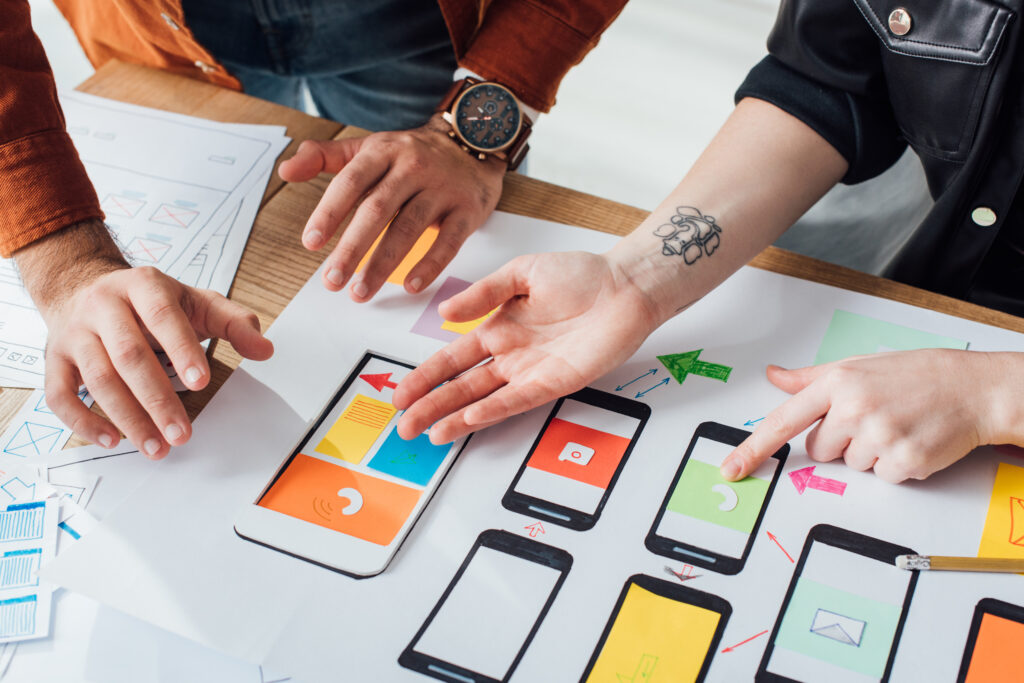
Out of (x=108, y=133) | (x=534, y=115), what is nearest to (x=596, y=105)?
(x=534, y=115)

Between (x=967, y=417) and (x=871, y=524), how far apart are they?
13 centimetres

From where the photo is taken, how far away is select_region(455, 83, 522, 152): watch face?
92cm

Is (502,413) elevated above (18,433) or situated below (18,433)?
above

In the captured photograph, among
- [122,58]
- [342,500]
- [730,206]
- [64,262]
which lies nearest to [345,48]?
[122,58]

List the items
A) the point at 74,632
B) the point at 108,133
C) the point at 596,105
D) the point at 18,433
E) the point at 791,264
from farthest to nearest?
the point at 596,105
the point at 108,133
the point at 791,264
the point at 18,433
the point at 74,632

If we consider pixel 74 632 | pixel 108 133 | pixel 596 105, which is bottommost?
pixel 74 632

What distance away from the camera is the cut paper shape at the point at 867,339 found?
740 mm

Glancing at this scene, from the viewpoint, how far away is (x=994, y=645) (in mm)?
557

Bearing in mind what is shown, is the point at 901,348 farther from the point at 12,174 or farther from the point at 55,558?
the point at 12,174

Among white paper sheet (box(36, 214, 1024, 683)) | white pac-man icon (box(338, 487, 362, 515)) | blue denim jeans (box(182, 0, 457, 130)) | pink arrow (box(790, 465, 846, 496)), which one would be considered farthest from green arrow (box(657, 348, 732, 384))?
blue denim jeans (box(182, 0, 457, 130))

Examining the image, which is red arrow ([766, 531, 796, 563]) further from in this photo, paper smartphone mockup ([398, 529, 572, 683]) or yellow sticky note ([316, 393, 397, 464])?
yellow sticky note ([316, 393, 397, 464])

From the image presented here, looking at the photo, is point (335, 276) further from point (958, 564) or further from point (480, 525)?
point (958, 564)

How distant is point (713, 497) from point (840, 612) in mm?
126

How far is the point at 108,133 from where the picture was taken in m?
0.97
